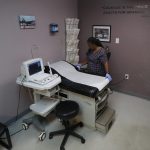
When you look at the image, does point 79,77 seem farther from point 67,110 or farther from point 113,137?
point 113,137

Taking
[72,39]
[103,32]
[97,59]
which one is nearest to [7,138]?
[97,59]

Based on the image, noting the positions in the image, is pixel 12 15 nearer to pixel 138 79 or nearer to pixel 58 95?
pixel 58 95

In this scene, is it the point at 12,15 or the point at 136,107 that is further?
the point at 136,107

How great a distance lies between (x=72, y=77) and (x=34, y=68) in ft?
2.09

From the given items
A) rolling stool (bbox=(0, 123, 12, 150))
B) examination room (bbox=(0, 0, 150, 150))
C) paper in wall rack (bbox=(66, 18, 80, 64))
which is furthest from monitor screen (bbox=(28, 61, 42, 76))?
paper in wall rack (bbox=(66, 18, 80, 64))

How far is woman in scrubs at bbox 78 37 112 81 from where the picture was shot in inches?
109

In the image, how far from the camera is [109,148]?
2.09 m

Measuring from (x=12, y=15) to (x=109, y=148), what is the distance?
233 centimetres

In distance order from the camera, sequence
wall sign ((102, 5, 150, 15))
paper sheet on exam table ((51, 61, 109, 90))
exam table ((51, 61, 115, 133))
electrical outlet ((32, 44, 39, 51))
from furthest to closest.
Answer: wall sign ((102, 5, 150, 15)) < electrical outlet ((32, 44, 39, 51)) < paper sheet on exam table ((51, 61, 109, 90)) < exam table ((51, 61, 115, 133))

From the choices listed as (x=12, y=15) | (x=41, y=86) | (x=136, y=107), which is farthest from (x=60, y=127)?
(x=12, y=15)

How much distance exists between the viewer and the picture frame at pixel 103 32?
11.1 ft

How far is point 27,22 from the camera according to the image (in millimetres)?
2551

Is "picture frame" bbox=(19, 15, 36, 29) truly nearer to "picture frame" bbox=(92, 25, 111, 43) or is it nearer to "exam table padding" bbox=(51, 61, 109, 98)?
"exam table padding" bbox=(51, 61, 109, 98)

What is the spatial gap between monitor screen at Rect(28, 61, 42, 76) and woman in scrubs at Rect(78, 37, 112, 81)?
0.91 m
